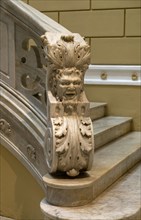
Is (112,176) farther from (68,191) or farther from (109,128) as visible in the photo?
(109,128)

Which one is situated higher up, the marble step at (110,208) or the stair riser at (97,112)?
the stair riser at (97,112)

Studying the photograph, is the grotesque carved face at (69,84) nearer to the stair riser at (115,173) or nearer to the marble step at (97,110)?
the stair riser at (115,173)

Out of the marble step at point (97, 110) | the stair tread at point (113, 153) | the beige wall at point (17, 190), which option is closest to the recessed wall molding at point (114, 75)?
the marble step at point (97, 110)

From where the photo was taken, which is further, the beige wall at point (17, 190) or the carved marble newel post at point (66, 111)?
the beige wall at point (17, 190)

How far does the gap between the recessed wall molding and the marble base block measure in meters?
1.90

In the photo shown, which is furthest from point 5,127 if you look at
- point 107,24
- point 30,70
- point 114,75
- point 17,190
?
point 107,24

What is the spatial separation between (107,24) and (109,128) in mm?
1229

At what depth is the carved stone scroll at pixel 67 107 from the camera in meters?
1.96

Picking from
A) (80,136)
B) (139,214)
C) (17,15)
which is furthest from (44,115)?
(139,214)

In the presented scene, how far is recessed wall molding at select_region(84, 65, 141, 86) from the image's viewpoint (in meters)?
3.75

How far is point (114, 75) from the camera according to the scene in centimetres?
383

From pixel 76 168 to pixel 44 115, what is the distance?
451 mm

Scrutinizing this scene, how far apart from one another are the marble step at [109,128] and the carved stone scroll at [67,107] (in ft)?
2.55

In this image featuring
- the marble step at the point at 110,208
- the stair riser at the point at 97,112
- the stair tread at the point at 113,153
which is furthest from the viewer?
the stair riser at the point at 97,112
